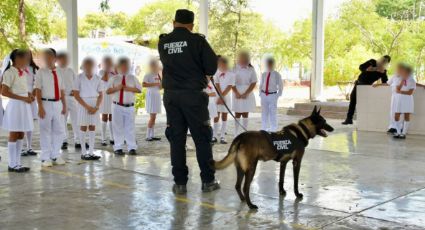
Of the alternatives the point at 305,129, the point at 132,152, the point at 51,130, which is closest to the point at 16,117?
the point at 51,130

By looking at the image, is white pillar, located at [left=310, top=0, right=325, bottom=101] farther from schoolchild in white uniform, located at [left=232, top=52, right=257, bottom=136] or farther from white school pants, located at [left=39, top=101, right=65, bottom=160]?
white school pants, located at [left=39, top=101, right=65, bottom=160]

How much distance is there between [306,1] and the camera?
27.6 metres

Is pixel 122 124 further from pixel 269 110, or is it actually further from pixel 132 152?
pixel 269 110

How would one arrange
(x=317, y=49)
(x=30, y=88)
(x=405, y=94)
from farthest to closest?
1. (x=317, y=49)
2. (x=405, y=94)
3. (x=30, y=88)

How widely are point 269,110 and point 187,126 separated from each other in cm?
559

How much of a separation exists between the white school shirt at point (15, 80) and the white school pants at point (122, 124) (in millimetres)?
→ 2055

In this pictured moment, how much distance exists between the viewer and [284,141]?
568 cm

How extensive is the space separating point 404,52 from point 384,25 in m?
2.19

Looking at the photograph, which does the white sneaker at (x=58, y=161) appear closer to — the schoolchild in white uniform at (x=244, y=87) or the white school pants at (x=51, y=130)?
the white school pants at (x=51, y=130)

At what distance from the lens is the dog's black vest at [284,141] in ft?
18.4

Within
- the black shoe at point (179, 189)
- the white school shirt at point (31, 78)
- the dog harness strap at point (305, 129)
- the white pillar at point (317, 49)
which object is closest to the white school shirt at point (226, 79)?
the white school shirt at point (31, 78)

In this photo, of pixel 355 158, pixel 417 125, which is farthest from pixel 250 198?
pixel 417 125

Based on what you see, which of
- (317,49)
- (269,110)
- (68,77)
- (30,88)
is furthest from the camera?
(317,49)

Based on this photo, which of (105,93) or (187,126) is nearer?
(187,126)
